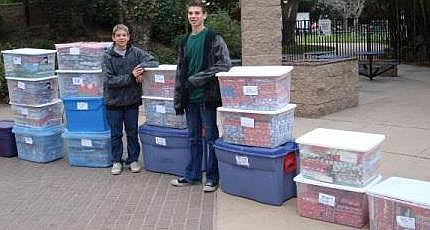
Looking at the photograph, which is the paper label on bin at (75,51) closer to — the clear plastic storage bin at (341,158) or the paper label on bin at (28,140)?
the paper label on bin at (28,140)

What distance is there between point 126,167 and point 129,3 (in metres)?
6.87

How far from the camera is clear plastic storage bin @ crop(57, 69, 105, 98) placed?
7.40 metres

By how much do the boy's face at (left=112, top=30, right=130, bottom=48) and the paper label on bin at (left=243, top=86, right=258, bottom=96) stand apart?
178cm

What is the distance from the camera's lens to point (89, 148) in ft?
24.9

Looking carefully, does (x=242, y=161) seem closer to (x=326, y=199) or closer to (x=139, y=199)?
(x=326, y=199)

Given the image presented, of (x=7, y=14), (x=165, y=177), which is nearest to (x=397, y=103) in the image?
(x=165, y=177)

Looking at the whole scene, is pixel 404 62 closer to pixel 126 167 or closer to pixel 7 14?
pixel 7 14

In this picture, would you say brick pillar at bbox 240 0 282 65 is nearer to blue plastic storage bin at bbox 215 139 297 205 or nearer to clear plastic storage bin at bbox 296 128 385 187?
blue plastic storage bin at bbox 215 139 297 205

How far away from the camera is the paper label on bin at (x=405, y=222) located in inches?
178

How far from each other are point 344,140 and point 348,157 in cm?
27

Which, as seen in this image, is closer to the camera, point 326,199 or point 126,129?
point 326,199

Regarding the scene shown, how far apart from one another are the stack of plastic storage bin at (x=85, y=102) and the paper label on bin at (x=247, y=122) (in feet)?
7.44

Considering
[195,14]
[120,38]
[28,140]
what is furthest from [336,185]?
[28,140]

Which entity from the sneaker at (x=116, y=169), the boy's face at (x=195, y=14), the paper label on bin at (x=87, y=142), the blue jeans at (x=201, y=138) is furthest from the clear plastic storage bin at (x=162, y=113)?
the boy's face at (x=195, y=14)
